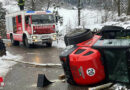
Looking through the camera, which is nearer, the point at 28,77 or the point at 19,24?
the point at 28,77

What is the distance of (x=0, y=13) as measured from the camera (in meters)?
39.8

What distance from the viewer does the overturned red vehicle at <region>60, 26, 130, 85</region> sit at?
15.7ft

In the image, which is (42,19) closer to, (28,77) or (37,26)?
(37,26)

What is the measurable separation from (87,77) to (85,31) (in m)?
1.37

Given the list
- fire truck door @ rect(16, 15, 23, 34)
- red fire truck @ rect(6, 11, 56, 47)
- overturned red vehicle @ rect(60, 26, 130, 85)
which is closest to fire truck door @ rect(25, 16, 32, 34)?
red fire truck @ rect(6, 11, 56, 47)

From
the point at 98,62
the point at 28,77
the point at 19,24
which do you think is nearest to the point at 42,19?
the point at 19,24

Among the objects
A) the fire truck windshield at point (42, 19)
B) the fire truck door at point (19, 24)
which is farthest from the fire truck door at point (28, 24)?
the fire truck door at point (19, 24)

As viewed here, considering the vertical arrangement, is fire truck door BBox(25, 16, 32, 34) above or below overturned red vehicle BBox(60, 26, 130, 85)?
above

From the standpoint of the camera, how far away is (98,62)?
16.3 feet

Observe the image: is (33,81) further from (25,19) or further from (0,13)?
(0,13)

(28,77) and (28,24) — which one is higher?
(28,24)

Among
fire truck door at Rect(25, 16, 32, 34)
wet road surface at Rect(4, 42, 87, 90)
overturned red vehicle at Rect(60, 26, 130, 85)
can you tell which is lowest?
wet road surface at Rect(4, 42, 87, 90)

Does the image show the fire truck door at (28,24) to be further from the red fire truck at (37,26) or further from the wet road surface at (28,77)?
the wet road surface at (28,77)

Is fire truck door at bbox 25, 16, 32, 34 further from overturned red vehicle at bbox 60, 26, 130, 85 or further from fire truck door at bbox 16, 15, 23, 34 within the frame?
overturned red vehicle at bbox 60, 26, 130, 85
